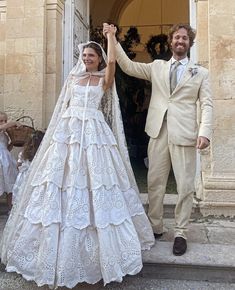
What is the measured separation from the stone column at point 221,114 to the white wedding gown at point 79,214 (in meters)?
1.55

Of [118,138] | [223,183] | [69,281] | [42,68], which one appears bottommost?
[69,281]

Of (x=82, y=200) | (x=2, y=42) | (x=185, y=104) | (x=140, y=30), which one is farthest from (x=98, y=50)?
(x=140, y=30)

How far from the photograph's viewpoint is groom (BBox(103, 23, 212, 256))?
125 inches

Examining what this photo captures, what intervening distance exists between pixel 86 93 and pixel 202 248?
5.28 feet

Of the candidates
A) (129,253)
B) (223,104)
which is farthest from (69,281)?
(223,104)

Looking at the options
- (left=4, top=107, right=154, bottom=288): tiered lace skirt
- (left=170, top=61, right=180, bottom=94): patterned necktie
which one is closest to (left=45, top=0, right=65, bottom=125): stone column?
(left=4, top=107, right=154, bottom=288): tiered lace skirt

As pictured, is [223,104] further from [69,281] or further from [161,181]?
A: [69,281]

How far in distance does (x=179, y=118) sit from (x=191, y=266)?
1172 mm

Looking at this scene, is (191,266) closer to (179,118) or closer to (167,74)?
(179,118)

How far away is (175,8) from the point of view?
10992mm

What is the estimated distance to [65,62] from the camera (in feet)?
16.9

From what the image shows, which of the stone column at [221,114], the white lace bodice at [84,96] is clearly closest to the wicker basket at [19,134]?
the white lace bodice at [84,96]

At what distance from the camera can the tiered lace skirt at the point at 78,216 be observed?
2.59 m

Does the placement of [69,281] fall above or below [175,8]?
below
